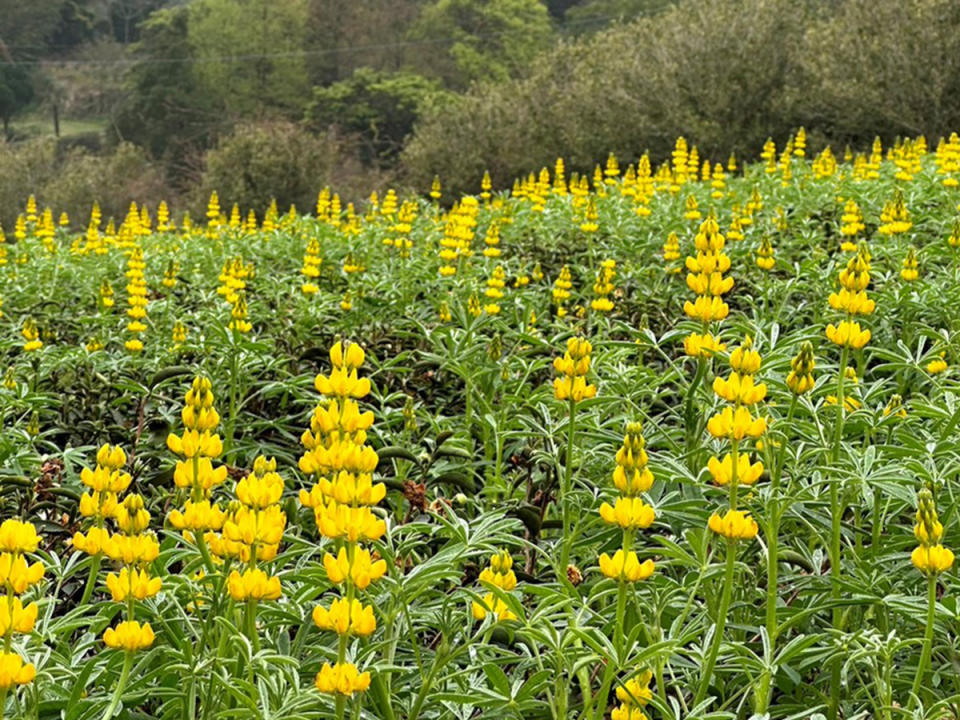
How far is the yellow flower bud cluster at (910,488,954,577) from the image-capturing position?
1.70 meters

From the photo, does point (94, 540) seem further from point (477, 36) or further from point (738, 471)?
point (477, 36)

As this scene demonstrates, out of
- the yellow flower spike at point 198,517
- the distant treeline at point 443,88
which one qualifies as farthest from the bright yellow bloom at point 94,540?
the distant treeline at point 443,88

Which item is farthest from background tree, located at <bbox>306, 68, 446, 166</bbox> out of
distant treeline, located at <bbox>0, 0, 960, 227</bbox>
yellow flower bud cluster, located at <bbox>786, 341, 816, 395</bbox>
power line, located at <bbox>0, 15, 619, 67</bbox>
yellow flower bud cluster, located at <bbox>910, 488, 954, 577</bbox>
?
yellow flower bud cluster, located at <bbox>910, 488, 954, 577</bbox>

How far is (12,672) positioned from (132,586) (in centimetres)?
27

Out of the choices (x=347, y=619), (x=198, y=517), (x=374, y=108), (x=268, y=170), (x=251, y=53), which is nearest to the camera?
(x=347, y=619)

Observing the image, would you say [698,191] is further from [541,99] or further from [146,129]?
[146,129]

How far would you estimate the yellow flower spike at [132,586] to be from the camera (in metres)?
1.72

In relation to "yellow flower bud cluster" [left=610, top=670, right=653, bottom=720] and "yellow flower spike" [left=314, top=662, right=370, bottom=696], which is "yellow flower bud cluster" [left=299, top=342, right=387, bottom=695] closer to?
"yellow flower spike" [left=314, top=662, right=370, bottom=696]

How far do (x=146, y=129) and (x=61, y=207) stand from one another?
414 inches

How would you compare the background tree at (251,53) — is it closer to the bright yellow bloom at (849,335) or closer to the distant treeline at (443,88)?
the distant treeline at (443,88)

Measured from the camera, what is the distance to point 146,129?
4503 centimetres

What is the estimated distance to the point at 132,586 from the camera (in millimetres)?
1736

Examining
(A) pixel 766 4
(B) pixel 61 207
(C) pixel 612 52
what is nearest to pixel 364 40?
(B) pixel 61 207

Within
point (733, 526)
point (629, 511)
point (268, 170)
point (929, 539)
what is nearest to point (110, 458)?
point (629, 511)
